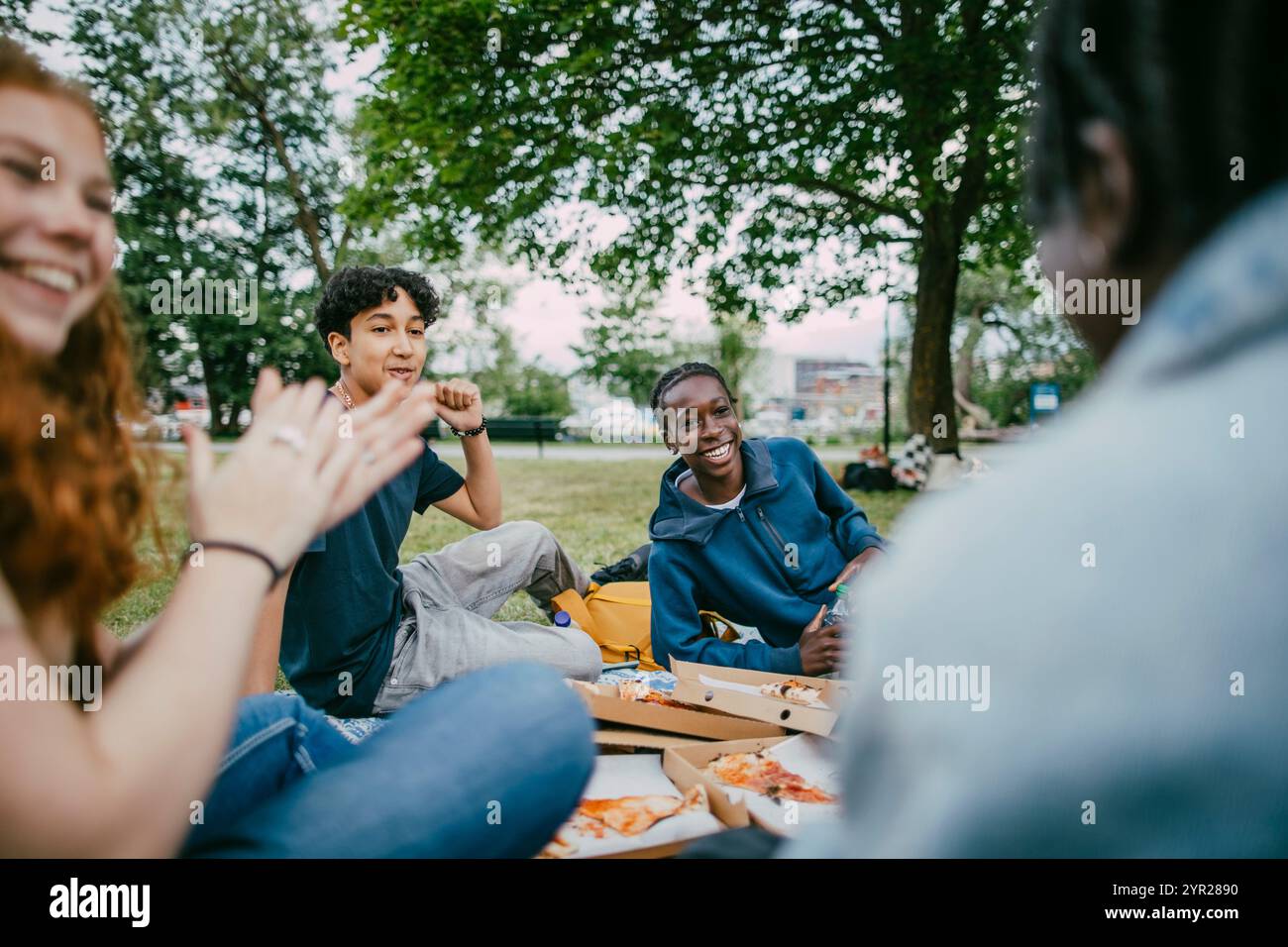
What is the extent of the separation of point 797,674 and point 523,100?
7249mm

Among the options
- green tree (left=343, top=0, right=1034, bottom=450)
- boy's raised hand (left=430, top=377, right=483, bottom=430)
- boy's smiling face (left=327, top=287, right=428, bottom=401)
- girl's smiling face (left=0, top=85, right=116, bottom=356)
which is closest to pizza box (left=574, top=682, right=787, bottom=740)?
boy's raised hand (left=430, top=377, right=483, bottom=430)

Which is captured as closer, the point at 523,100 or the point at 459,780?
the point at 459,780

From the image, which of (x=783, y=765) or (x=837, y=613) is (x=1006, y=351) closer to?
(x=837, y=613)

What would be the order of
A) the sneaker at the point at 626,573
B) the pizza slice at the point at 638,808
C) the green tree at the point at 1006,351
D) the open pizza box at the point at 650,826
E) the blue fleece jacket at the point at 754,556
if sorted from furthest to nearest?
1. the green tree at the point at 1006,351
2. the sneaker at the point at 626,573
3. the blue fleece jacket at the point at 754,556
4. the pizza slice at the point at 638,808
5. the open pizza box at the point at 650,826

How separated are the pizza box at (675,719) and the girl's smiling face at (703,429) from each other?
45.7 inches

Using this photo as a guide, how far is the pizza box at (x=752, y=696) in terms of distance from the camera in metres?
2.51

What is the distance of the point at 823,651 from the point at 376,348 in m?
2.01

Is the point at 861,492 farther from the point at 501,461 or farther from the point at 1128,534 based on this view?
the point at 1128,534

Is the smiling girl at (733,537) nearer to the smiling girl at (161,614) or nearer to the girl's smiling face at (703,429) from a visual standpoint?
the girl's smiling face at (703,429)

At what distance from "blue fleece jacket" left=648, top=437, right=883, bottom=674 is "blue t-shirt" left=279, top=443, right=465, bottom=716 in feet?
3.38

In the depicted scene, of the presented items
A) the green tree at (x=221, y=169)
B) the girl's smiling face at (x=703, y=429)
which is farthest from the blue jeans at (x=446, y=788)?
the green tree at (x=221, y=169)

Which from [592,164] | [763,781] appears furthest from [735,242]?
[763,781]

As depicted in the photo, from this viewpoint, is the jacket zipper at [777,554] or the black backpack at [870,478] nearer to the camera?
the jacket zipper at [777,554]
